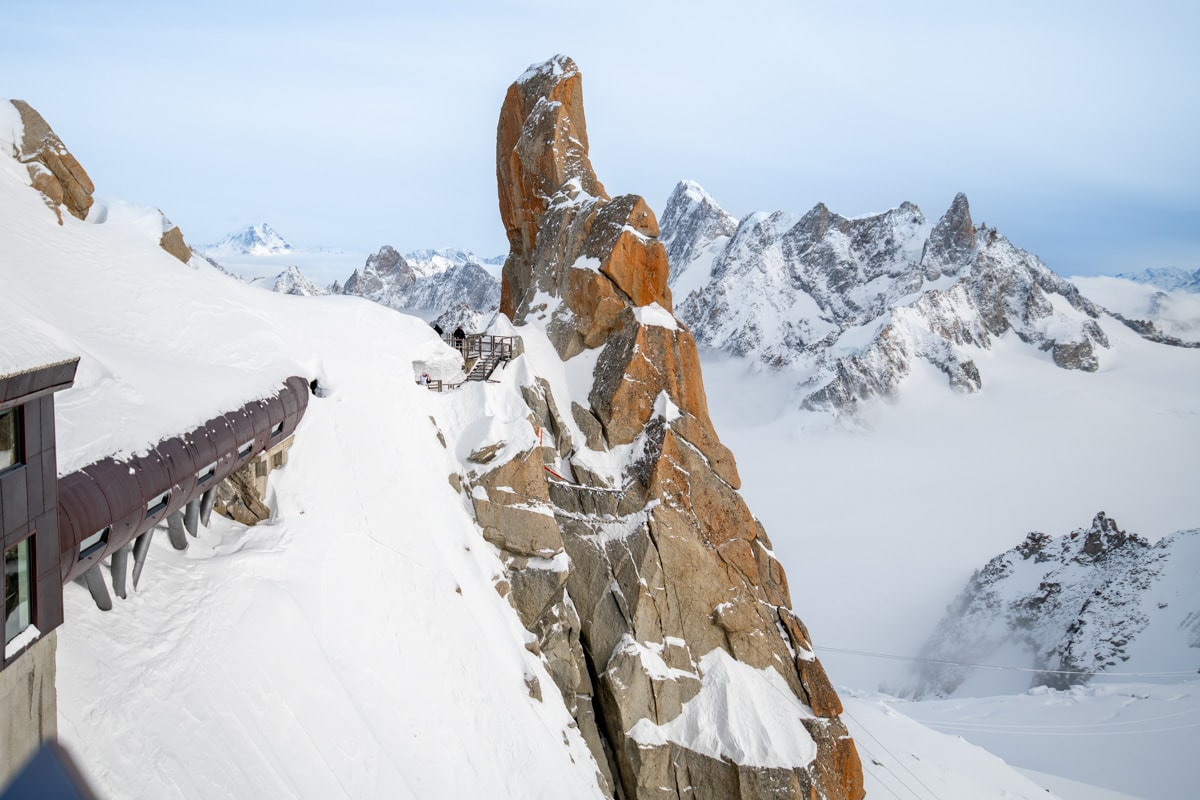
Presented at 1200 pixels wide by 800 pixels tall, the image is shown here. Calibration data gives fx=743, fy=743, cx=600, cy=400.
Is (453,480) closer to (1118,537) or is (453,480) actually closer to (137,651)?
(137,651)

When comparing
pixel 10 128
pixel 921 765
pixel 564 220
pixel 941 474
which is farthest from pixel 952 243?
pixel 10 128

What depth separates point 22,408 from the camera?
7.20m

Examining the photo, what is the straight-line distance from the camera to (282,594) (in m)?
13.7

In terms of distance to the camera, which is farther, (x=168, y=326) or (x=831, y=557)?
(x=831, y=557)

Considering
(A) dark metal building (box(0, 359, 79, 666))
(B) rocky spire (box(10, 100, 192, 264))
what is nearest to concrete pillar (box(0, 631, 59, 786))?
(A) dark metal building (box(0, 359, 79, 666))

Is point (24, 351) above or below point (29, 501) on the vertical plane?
above

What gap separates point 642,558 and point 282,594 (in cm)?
1347

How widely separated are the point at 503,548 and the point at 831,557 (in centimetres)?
9695

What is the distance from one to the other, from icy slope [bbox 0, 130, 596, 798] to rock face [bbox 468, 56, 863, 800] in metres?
1.90

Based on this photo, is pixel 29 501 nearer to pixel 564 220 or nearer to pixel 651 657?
pixel 651 657

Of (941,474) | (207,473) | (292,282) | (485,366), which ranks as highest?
(207,473)

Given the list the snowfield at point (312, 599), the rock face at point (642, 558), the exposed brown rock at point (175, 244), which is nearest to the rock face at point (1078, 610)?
Result: the snowfield at point (312, 599)

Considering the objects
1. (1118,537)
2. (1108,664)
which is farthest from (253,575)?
(1118,537)

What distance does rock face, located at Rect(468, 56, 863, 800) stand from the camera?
22.9 metres
